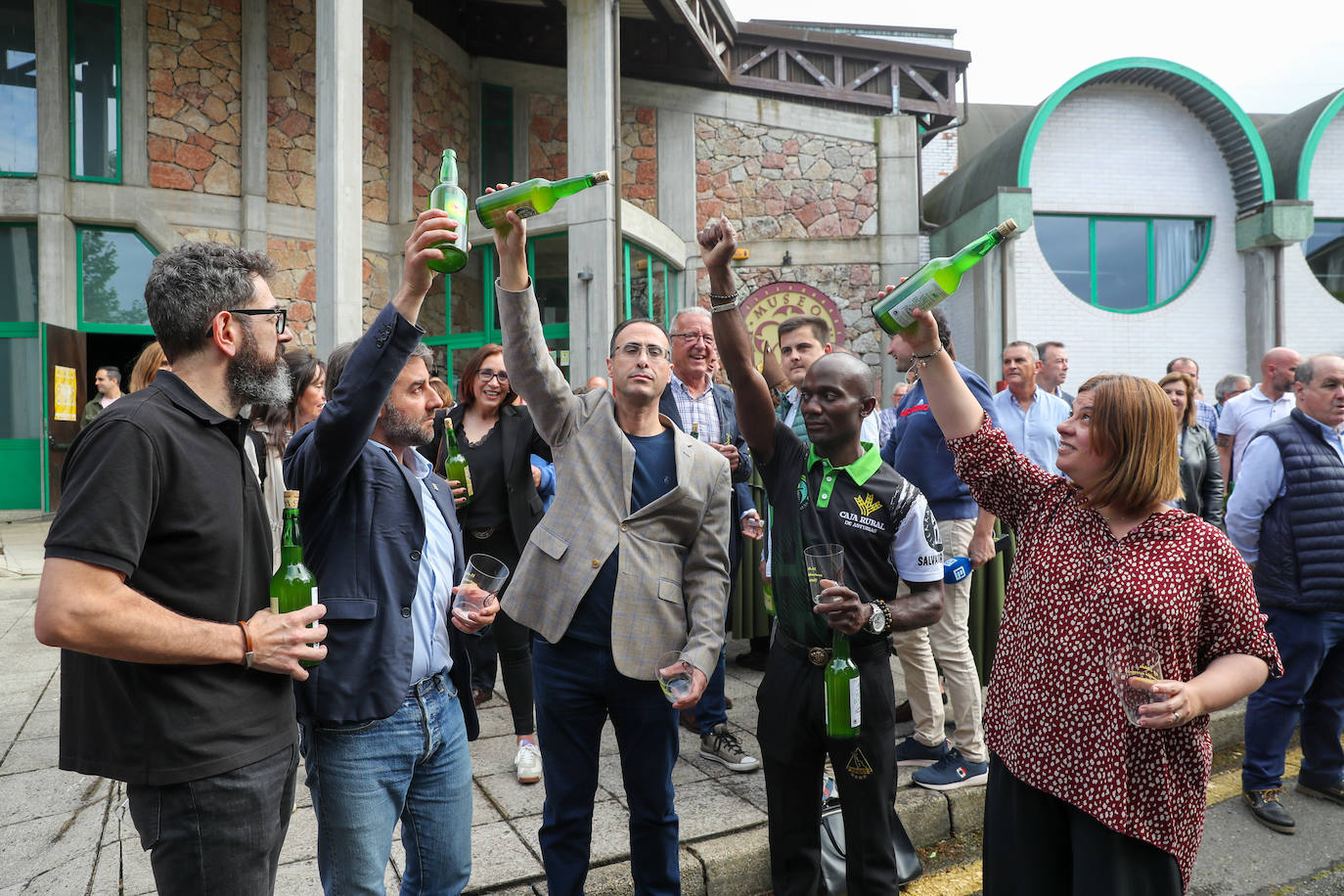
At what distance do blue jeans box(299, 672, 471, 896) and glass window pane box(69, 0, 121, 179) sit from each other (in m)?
12.7

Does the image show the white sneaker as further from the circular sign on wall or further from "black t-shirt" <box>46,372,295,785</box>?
the circular sign on wall

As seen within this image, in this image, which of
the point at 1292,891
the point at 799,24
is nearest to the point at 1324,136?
the point at 799,24

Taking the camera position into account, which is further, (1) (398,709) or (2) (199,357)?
(1) (398,709)

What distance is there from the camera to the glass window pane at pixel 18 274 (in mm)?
11711

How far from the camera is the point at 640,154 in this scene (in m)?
14.0

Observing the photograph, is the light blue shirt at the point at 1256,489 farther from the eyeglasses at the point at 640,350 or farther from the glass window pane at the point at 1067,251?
the glass window pane at the point at 1067,251

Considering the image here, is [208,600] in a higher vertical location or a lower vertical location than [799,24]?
lower

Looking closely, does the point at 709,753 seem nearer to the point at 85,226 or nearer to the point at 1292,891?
the point at 1292,891

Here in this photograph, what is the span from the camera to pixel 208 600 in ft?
5.81

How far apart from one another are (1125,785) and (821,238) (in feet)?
42.9

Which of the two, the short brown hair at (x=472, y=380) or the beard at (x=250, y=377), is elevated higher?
the short brown hair at (x=472, y=380)

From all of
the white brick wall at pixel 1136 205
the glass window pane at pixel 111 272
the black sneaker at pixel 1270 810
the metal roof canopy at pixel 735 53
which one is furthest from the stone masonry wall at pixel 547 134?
the black sneaker at pixel 1270 810

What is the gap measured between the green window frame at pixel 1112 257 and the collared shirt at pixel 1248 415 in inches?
289

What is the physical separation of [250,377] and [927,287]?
1.79m
